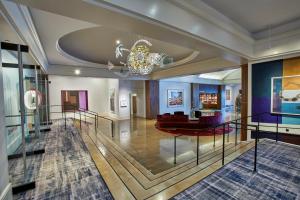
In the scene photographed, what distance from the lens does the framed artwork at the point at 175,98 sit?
1220 cm

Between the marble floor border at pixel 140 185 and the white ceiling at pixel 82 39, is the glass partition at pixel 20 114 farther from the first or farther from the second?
the marble floor border at pixel 140 185

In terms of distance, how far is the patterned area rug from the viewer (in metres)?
2.20

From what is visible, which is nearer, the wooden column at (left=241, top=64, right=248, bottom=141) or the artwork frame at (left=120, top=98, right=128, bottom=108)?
the wooden column at (left=241, top=64, right=248, bottom=141)

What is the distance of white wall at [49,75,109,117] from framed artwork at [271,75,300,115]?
457 inches

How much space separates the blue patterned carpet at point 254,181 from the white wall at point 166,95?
8636 millimetres

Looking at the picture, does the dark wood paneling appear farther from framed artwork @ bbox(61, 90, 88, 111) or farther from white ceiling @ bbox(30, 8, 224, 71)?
framed artwork @ bbox(61, 90, 88, 111)

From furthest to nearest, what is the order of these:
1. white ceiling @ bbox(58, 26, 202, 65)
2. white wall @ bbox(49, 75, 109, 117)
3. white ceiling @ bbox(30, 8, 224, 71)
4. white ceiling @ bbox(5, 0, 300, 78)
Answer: white wall @ bbox(49, 75, 109, 117)
white ceiling @ bbox(58, 26, 202, 65)
white ceiling @ bbox(30, 8, 224, 71)
white ceiling @ bbox(5, 0, 300, 78)

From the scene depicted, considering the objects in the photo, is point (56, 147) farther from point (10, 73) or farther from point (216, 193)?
point (216, 193)

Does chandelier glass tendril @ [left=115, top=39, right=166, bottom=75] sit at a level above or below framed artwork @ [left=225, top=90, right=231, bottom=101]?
above

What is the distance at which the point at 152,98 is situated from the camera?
11070mm

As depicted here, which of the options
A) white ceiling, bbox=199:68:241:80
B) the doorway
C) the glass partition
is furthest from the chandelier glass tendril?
white ceiling, bbox=199:68:241:80

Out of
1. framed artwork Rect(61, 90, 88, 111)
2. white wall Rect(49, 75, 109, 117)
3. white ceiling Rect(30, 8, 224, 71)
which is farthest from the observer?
framed artwork Rect(61, 90, 88, 111)

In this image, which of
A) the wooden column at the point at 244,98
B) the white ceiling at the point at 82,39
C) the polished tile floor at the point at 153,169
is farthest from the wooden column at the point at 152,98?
Result: the wooden column at the point at 244,98

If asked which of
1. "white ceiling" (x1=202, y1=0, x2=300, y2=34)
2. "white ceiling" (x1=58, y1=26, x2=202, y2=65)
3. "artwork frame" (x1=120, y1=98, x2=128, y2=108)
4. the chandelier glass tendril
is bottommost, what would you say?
"artwork frame" (x1=120, y1=98, x2=128, y2=108)
